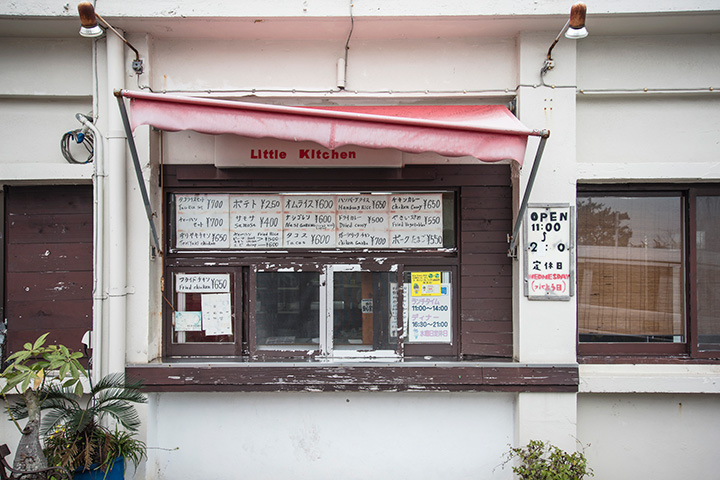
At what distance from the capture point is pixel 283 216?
427cm

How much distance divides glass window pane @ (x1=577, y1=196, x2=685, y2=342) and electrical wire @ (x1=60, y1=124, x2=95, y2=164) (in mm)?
4628

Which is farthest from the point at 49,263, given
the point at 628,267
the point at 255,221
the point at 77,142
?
the point at 628,267

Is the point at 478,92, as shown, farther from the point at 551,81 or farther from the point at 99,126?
the point at 99,126

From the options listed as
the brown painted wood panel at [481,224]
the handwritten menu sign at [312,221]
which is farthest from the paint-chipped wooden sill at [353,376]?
the brown painted wood panel at [481,224]

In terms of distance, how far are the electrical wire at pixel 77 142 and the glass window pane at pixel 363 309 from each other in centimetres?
257

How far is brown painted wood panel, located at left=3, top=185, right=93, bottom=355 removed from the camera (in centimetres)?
420

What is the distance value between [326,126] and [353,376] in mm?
2180

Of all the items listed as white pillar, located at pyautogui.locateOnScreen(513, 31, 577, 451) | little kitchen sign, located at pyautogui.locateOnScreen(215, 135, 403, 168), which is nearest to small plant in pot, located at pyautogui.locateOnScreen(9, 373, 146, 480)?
little kitchen sign, located at pyautogui.locateOnScreen(215, 135, 403, 168)

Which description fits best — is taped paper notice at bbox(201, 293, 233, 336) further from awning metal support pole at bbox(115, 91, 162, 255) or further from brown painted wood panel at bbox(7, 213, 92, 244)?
brown painted wood panel at bbox(7, 213, 92, 244)

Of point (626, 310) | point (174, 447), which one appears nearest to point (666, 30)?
point (626, 310)

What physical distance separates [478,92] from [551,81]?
64cm

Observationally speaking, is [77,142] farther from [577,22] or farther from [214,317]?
[577,22]

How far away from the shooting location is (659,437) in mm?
4043

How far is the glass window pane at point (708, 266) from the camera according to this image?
167 inches
